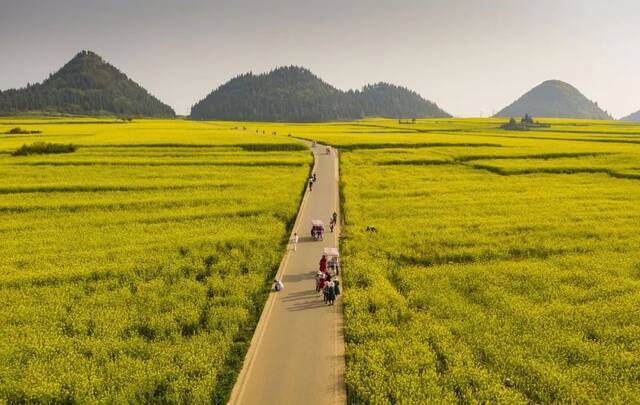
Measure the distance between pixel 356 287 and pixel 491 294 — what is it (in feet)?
20.4

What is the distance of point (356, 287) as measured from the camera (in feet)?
63.8

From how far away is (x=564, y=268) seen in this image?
22125mm

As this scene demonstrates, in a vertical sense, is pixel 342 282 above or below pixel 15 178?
below

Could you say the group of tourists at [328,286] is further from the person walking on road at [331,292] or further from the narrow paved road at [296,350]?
the narrow paved road at [296,350]

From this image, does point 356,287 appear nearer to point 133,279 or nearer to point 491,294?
point 491,294

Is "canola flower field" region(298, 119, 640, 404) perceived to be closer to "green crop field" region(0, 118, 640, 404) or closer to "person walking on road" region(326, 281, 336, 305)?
"green crop field" region(0, 118, 640, 404)

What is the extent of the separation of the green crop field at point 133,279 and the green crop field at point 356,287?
0.09 metres

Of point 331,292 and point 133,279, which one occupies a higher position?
point 331,292

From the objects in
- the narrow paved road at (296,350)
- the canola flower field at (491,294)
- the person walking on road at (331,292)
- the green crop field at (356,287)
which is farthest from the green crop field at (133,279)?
the canola flower field at (491,294)

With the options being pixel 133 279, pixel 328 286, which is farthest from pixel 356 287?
pixel 133 279

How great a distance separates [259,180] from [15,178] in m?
25.5

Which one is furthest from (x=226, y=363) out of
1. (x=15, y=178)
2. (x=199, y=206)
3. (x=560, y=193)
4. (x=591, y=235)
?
(x=15, y=178)

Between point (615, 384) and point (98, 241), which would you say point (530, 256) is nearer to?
point (615, 384)

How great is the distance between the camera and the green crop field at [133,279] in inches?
525
